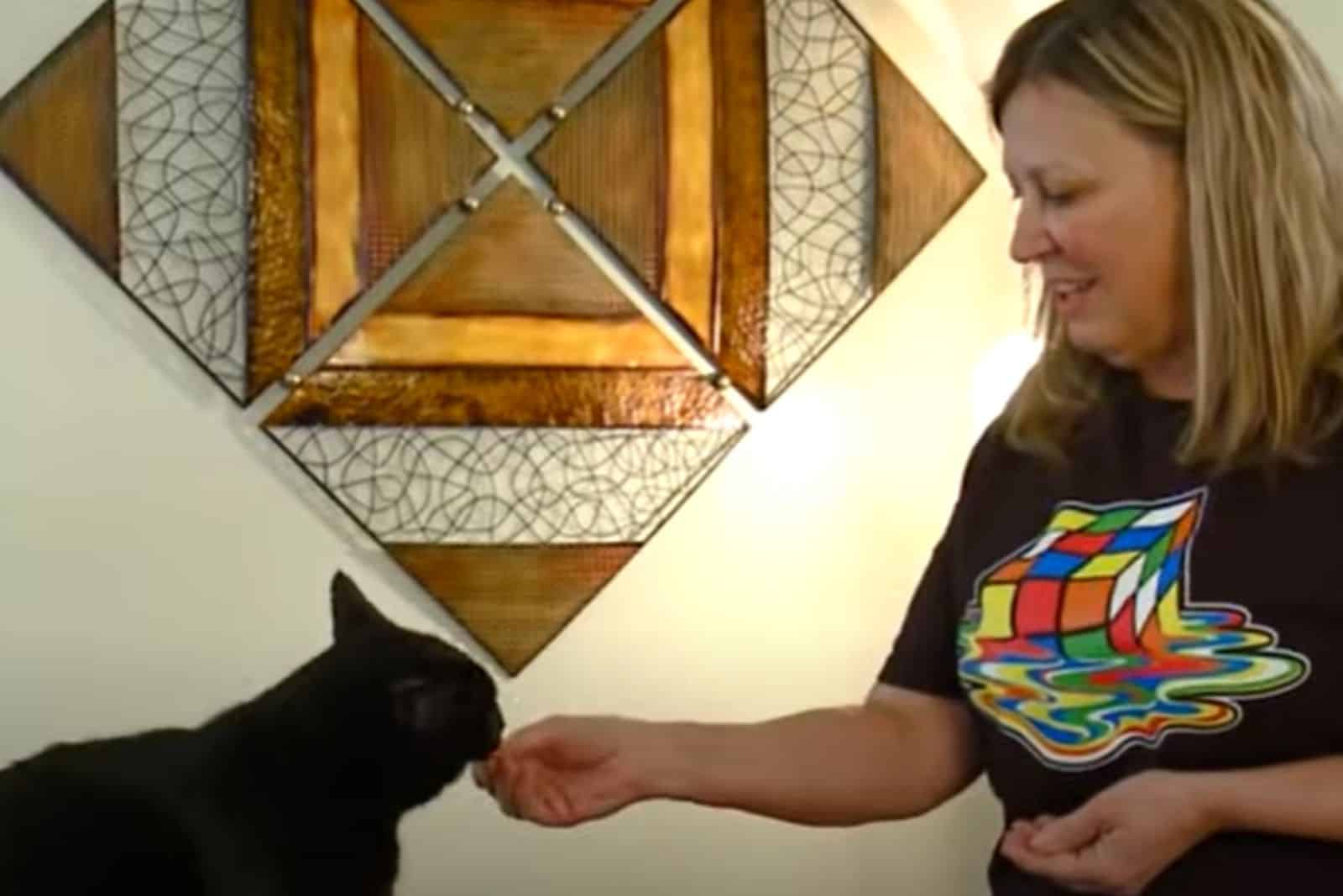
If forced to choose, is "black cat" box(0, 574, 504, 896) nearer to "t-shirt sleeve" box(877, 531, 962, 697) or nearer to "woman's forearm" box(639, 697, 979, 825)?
"woman's forearm" box(639, 697, 979, 825)

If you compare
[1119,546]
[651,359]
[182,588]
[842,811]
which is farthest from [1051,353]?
[182,588]

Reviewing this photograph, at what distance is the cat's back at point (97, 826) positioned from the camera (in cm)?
107

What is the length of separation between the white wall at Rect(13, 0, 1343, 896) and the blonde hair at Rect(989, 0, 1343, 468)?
0.78 m

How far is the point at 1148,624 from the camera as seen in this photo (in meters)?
1.06

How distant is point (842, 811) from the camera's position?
1238 mm

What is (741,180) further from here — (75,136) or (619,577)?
(75,136)

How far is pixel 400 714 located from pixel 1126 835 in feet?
1.46

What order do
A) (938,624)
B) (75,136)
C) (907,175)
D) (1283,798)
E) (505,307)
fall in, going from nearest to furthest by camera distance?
(1283,798), (938,624), (75,136), (505,307), (907,175)

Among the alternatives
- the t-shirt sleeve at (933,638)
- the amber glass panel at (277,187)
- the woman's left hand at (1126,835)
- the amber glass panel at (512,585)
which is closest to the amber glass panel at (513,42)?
the amber glass panel at (277,187)

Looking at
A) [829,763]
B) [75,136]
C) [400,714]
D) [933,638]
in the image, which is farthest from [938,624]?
[75,136]

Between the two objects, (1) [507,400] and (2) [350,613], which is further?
(1) [507,400]

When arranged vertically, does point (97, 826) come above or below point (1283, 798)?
above

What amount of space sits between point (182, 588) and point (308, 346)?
0.80ft

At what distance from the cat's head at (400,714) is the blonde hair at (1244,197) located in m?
0.46
